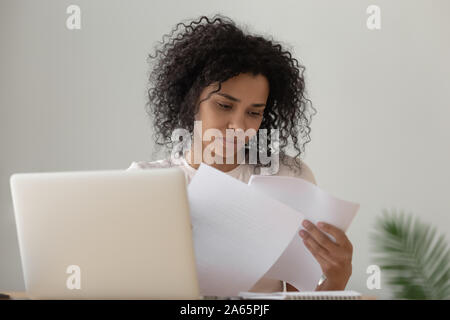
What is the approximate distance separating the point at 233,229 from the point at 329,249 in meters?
0.26

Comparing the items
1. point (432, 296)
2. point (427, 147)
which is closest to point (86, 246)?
point (432, 296)

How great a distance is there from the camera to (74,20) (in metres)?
2.95

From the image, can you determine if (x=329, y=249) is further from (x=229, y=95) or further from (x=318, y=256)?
(x=229, y=95)

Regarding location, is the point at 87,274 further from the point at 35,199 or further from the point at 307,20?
the point at 307,20

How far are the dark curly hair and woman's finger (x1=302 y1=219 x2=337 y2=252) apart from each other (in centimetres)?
60

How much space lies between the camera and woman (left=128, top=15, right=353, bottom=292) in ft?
5.29

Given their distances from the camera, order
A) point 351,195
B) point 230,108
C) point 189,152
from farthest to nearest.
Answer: point 351,195 < point 189,152 < point 230,108

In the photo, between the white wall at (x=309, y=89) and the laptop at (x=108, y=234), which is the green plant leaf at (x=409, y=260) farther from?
the white wall at (x=309, y=89)

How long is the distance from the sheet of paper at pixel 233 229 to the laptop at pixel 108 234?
15 centimetres

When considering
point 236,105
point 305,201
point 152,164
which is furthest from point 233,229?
point 152,164

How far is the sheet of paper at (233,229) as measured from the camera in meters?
1.01

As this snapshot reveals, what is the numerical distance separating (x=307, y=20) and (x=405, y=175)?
3.23 ft

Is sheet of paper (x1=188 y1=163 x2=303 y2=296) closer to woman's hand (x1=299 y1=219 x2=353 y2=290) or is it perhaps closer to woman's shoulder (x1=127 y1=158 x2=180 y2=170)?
woman's hand (x1=299 y1=219 x2=353 y2=290)

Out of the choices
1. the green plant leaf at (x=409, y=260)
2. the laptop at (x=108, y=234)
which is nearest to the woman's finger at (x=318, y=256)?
the laptop at (x=108, y=234)
